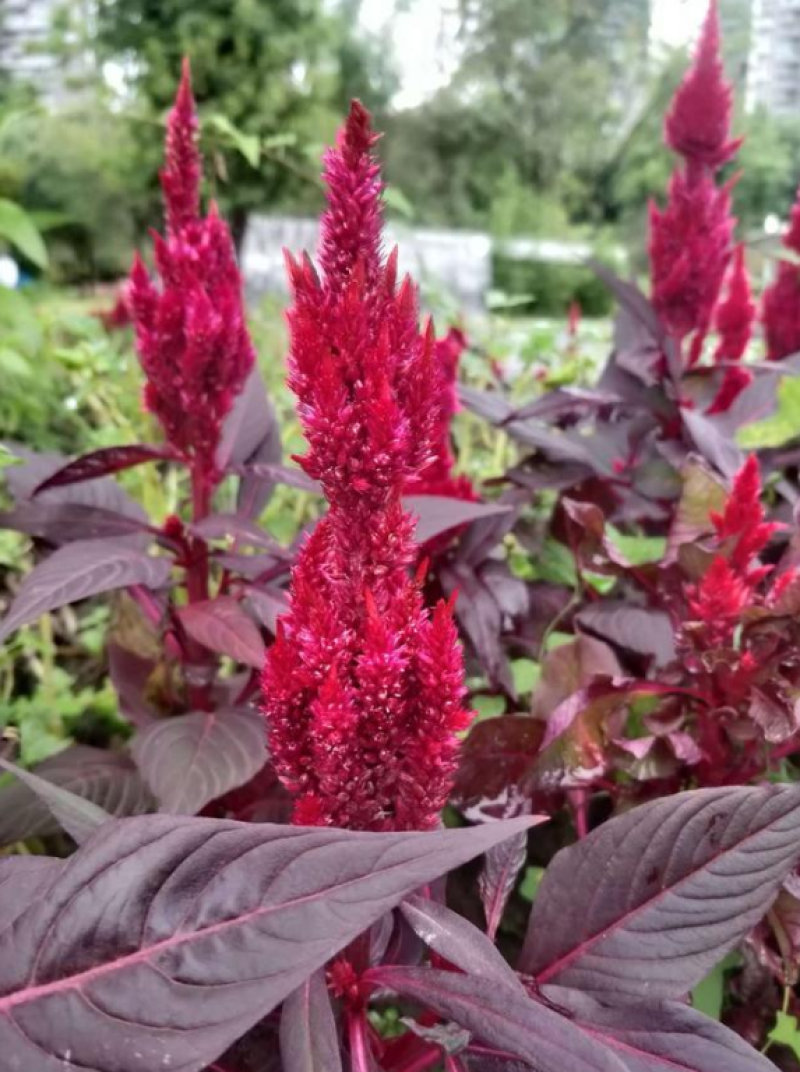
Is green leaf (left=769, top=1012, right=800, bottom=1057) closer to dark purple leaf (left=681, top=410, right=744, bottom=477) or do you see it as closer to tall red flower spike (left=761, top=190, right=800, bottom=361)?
dark purple leaf (left=681, top=410, right=744, bottom=477)

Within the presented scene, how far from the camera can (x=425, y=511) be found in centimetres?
89

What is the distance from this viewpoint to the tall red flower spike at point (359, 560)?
1.53 ft

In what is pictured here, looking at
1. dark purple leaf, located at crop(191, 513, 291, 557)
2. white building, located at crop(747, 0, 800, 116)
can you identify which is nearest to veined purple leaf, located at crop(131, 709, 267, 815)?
dark purple leaf, located at crop(191, 513, 291, 557)

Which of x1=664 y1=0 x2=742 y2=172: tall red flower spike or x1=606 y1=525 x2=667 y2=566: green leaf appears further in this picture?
x1=664 y1=0 x2=742 y2=172: tall red flower spike

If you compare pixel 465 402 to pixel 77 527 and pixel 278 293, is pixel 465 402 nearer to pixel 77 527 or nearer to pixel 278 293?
pixel 77 527

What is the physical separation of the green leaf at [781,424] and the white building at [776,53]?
3.94 m

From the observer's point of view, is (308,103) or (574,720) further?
(308,103)

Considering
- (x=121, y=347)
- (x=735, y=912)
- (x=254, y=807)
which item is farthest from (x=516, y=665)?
(x=121, y=347)

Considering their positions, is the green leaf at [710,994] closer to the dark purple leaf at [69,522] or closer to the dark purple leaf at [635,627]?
the dark purple leaf at [635,627]

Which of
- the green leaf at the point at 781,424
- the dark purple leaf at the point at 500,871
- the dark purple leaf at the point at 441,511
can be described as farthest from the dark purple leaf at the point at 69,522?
the green leaf at the point at 781,424

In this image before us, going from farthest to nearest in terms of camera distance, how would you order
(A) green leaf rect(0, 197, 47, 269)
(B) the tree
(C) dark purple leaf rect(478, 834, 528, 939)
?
(B) the tree → (A) green leaf rect(0, 197, 47, 269) → (C) dark purple leaf rect(478, 834, 528, 939)

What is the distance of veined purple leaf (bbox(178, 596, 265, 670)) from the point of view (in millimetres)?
810

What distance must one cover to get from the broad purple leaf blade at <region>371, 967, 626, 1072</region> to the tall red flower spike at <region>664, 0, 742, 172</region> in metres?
1.22

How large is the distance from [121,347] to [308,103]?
8.30 ft
